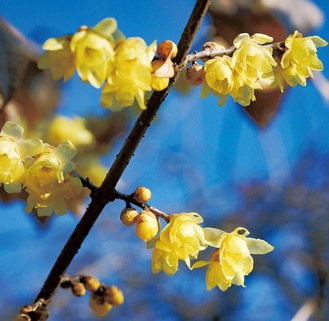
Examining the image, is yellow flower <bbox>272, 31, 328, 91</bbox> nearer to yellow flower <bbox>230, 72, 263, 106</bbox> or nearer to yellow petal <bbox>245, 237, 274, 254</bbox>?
yellow flower <bbox>230, 72, 263, 106</bbox>

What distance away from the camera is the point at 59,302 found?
272 centimetres

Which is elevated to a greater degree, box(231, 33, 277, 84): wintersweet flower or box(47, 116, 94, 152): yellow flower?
box(231, 33, 277, 84): wintersweet flower

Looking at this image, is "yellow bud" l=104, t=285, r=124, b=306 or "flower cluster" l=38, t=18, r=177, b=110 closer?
"flower cluster" l=38, t=18, r=177, b=110

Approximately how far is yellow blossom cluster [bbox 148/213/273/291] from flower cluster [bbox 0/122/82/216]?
119 millimetres

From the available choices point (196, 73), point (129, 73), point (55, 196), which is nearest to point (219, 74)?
point (196, 73)

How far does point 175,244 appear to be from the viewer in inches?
27.0

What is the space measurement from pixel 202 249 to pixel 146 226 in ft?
0.27

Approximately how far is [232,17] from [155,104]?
18.3 inches

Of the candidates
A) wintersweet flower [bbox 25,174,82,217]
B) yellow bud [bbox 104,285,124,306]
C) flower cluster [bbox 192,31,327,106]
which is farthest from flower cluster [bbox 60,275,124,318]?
flower cluster [bbox 192,31,327,106]

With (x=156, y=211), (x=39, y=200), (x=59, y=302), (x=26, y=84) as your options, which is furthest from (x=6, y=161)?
(x=59, y=302)

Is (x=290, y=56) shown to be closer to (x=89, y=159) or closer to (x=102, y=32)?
(x=102, y=32)

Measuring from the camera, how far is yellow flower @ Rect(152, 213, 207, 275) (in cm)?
68

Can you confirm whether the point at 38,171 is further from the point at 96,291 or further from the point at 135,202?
the point at 96,291

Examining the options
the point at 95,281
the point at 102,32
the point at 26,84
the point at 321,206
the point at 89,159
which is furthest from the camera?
the point at 321,206
